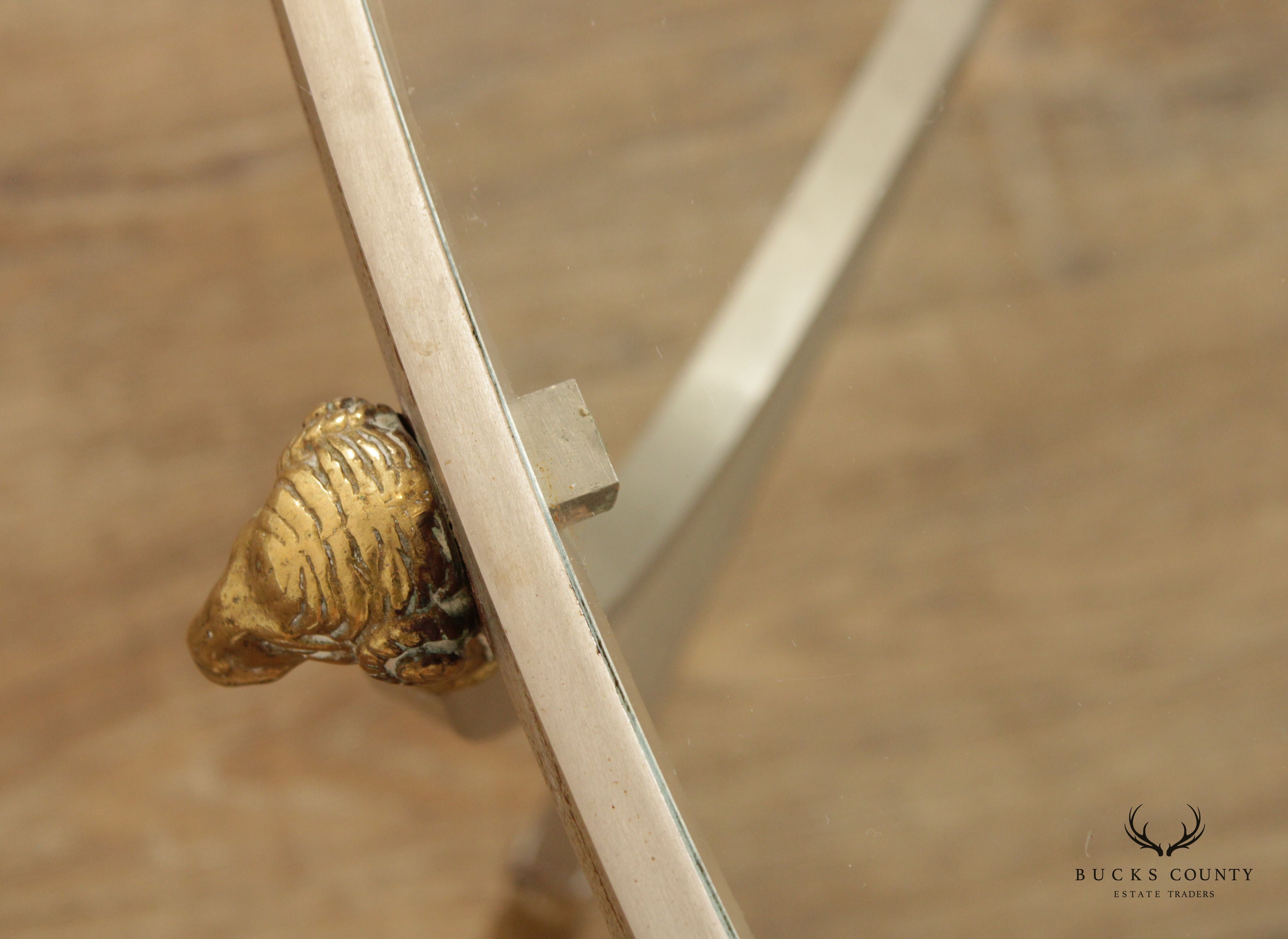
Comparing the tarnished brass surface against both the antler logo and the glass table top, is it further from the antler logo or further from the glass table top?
the antler logo

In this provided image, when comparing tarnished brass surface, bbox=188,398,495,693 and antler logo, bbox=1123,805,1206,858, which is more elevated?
tarnished brass surface, bbox=188,398,495,693

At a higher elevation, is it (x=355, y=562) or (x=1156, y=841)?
(x=355, y=562)

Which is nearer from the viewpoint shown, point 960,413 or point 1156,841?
point 1156,841

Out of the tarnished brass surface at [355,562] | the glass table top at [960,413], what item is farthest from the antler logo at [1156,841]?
the tarnished brass surface at [355,562]

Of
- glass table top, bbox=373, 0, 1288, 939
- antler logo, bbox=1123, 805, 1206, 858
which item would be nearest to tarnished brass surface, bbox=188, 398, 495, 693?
glass table top, bbox=373, 0, 1288, 939

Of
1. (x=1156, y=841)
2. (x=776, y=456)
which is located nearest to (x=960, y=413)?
(x=776, y=456)

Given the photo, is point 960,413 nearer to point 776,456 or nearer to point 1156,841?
point 776,456
